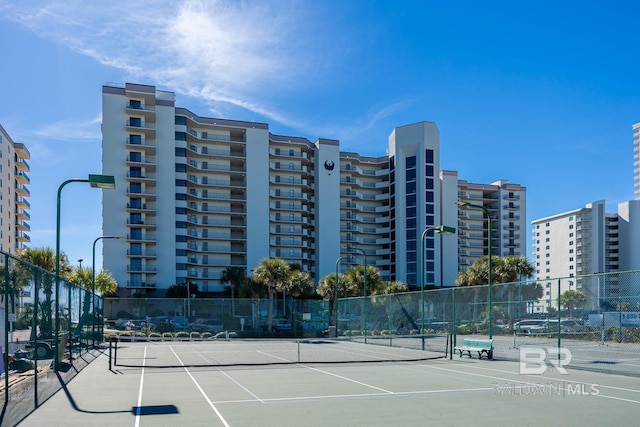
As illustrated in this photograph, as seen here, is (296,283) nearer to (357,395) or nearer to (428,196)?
(357,395)

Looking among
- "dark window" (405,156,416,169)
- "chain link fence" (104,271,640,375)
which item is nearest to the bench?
"chain link fence" (104,271,640,375)

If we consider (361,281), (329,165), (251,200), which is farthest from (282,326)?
(329,165)

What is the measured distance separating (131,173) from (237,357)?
64.0 metres

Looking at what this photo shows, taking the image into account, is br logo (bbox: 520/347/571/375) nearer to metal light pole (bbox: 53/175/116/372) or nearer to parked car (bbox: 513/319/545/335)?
parked car (bbox: 513/319/545/335)

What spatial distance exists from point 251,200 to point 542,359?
74261 millimetres

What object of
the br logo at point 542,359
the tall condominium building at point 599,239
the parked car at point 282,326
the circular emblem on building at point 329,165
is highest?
the circular emblem on building at point 329,165

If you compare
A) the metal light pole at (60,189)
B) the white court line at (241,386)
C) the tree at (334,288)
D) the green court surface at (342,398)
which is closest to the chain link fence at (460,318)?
→ the tree at (334,288)

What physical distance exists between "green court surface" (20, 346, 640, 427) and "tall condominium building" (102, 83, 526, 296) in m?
67.6

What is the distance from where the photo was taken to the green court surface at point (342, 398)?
10922 mm

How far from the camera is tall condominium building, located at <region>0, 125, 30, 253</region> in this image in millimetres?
89375

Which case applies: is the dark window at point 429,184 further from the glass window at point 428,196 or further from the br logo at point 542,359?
the br logo at point 542,359

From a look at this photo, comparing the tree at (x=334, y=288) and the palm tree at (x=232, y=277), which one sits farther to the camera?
the palm tree at (x=232, y=277)

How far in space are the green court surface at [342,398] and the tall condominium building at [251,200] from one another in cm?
6759

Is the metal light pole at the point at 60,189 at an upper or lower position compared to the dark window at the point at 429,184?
lower
